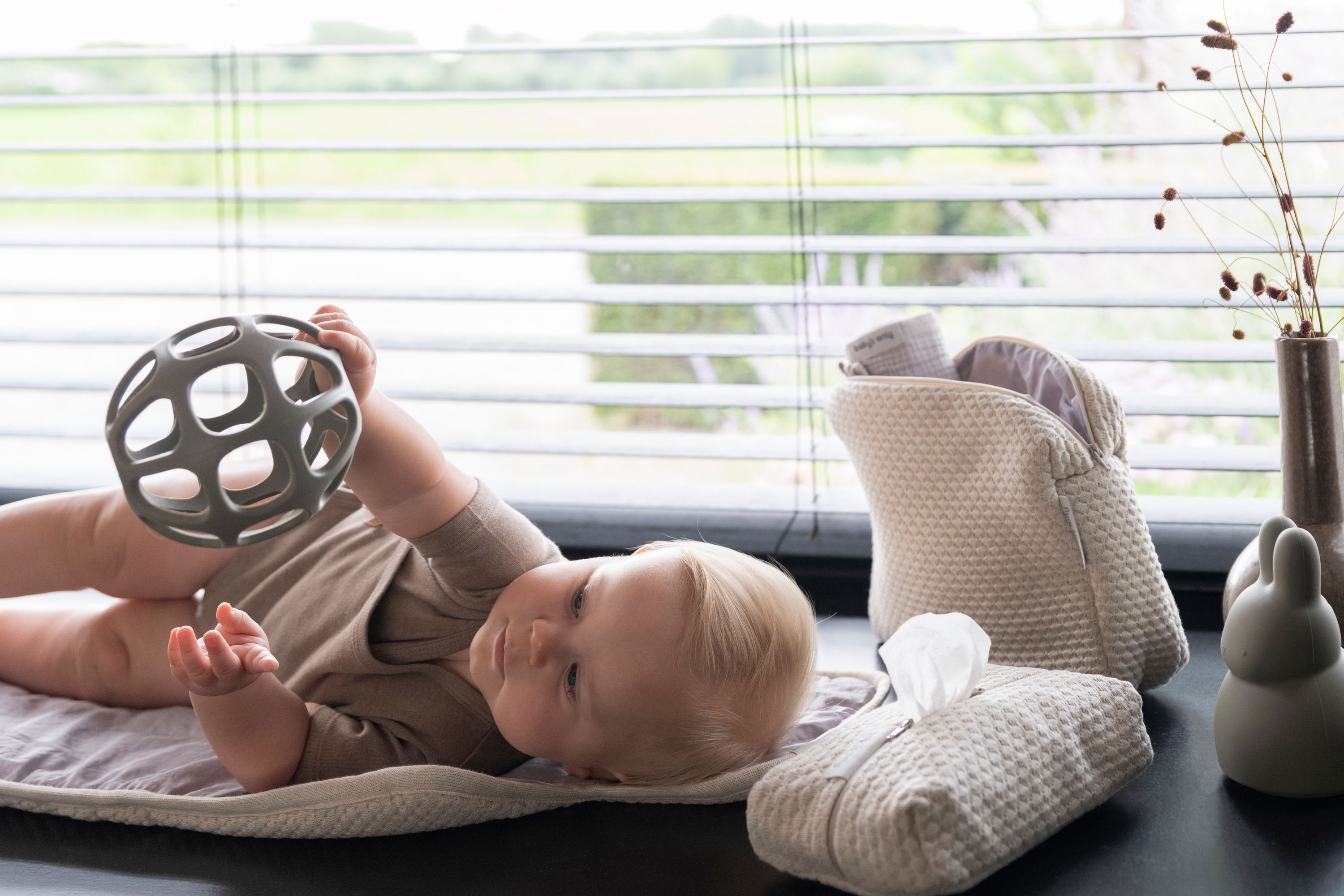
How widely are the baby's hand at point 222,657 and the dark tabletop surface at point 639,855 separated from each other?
13 cm

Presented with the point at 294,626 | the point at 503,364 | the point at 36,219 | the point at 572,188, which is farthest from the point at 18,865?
the point at 36,219

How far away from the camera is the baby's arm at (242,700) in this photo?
2.96ft

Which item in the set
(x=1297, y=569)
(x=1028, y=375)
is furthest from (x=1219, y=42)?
(x=1297, y=569)

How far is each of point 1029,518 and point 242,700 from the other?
71 cm

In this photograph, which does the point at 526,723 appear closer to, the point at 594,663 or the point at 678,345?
the point at 594,663

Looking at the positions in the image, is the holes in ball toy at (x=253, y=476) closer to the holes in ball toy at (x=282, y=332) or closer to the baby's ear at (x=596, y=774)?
the holes in ball toy at (x=282, y=332)

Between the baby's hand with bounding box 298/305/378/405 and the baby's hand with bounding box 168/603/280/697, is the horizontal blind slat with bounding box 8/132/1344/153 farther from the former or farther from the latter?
the baby's hand with bounding box 168/603/280/697

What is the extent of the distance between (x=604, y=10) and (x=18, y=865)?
207 cm

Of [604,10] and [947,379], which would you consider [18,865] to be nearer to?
[947,379]

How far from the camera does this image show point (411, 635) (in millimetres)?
1090

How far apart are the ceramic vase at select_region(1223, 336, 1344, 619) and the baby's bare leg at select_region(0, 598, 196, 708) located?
1050 mm

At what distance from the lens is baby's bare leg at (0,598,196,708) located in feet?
3.86

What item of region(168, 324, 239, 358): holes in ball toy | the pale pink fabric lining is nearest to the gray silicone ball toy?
region(168, 324, 239, 358): holes in ball toy

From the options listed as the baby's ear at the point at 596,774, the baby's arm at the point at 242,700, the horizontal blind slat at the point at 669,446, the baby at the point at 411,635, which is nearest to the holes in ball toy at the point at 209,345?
the baby at the point at 411,635
